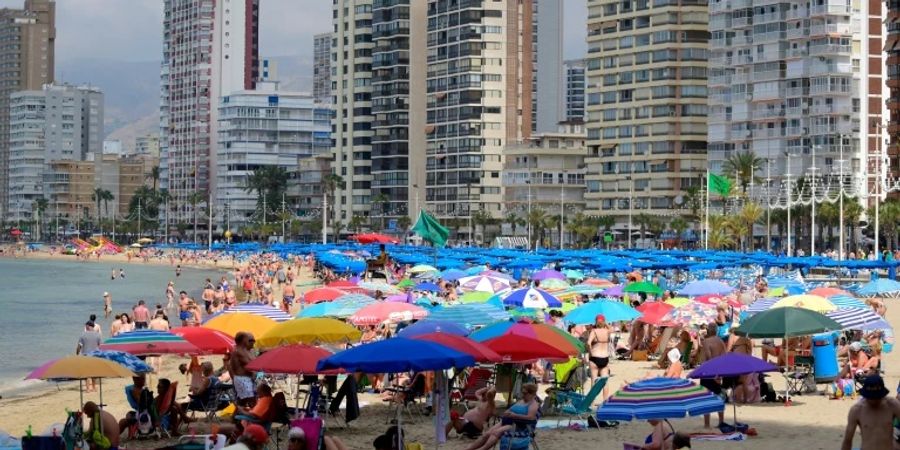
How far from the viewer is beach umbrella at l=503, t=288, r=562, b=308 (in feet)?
96.2

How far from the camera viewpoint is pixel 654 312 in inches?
1051

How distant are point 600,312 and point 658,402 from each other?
10453 millimetres

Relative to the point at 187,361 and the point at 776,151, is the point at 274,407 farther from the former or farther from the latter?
the point at 776,151

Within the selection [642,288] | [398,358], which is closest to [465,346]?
[398,358]

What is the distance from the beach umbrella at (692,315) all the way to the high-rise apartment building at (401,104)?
108109 millimetres

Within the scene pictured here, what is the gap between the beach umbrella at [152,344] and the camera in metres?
19.2

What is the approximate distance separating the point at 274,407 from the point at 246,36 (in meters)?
183

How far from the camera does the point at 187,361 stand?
3231 centimetres

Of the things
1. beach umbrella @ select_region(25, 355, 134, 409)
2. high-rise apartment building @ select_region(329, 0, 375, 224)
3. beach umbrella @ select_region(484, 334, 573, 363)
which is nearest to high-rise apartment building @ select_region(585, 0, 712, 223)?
high-rise apartment building @ select_region(329, 0, 375, 224)

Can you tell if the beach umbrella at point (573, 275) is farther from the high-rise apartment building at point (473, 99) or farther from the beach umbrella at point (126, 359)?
the high-rise apartment building at point (473, 99)

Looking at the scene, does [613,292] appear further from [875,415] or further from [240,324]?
[875,415]

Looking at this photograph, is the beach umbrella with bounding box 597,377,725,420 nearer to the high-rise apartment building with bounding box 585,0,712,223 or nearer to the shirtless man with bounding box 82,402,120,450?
the shirtless man with bounding box 82,402,120,450

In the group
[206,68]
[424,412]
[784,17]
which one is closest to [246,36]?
[206,68]

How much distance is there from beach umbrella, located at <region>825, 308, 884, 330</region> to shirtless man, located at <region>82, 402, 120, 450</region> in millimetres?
10975
